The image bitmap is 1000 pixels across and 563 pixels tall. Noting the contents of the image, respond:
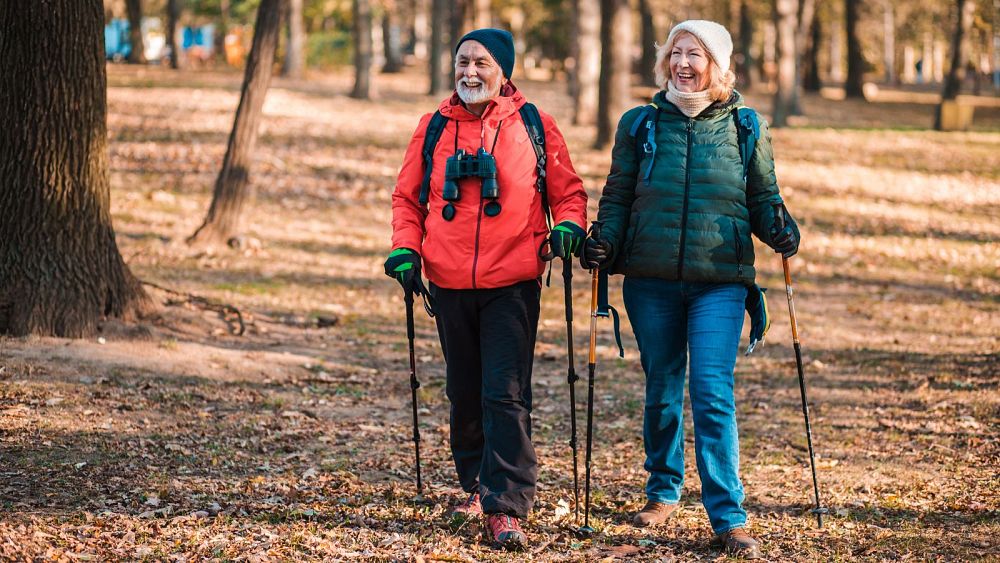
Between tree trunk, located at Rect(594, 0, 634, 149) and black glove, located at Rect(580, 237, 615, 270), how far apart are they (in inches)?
625

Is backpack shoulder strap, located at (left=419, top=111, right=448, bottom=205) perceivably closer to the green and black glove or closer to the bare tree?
the green and black glove

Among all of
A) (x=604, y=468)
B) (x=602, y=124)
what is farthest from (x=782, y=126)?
(x=604, y=468)

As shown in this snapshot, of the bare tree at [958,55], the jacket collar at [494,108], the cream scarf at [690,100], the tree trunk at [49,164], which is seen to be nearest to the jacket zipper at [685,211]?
the cream scarf at [690,100]

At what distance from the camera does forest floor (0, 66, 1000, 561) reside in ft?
18.6

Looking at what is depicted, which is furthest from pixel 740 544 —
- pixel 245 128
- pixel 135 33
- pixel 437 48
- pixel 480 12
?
pixel 135 33

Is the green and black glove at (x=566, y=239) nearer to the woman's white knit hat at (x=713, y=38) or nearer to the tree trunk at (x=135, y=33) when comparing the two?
the woman's white knit hat at (x=713, y=38)

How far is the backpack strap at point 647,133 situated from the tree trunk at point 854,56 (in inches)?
1586

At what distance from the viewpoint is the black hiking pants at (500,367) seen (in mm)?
5496

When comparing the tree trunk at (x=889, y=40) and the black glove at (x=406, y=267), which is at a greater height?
the tree trunk at (x=889, y=40)

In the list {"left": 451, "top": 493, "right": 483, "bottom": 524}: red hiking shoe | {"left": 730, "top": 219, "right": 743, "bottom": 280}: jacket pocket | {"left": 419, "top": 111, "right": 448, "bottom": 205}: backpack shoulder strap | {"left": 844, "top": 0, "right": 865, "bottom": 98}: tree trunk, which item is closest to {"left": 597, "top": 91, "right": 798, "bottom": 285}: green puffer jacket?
{"left": 730, "top": 219, "right": 743, "bottom": 280}: jacket pocket

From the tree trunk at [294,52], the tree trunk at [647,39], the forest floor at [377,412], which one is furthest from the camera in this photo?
the tree trunk at [647,39]

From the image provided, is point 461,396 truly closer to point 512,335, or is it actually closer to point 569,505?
point 512,335

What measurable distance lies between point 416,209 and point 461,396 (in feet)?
2.93

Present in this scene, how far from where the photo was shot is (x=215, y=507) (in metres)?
5.95
